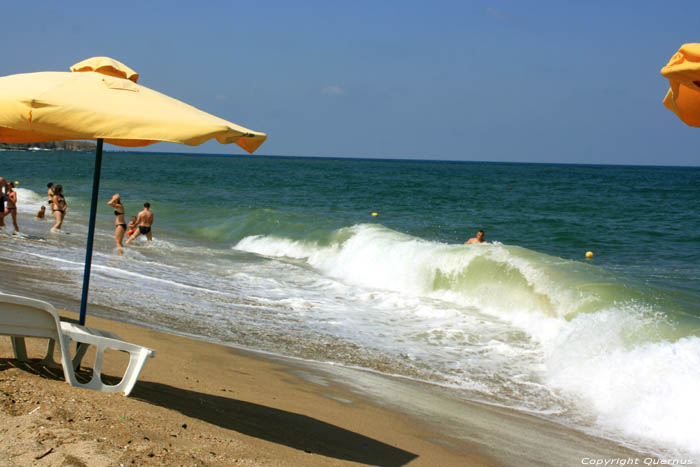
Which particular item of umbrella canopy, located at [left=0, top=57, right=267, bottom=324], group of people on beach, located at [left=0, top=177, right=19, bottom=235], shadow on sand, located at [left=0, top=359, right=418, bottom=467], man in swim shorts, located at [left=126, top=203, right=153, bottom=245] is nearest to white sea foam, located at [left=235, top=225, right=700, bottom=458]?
shadow on sand, located at [left=0, top=359, right=418, bottom=467]

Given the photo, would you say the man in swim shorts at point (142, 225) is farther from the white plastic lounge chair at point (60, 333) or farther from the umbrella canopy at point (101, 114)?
the umbrella canopy at point (101, 114)

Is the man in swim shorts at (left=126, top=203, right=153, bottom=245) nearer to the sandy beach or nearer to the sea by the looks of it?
the sea

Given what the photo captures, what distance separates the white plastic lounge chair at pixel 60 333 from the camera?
4.25 metres

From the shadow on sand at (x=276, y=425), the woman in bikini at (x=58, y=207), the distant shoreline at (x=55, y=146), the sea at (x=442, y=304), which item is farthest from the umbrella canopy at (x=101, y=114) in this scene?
the distant shoreline at (x=55, y=146)

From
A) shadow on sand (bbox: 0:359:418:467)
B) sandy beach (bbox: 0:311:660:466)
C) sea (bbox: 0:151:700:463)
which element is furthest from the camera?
sea (bbox: 0:151:700:463)

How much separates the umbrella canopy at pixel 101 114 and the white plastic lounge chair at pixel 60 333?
3.86 ft

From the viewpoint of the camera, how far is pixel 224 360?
7.12 metres

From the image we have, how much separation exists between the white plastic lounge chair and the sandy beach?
0.12 metres

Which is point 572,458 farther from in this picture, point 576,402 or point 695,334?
point 695,334

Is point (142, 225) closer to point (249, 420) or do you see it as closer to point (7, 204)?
point (7, 204)

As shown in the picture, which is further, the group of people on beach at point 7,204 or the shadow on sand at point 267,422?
the group of people on beach at point 7,204

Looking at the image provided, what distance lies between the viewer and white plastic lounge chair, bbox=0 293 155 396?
425 centimetres

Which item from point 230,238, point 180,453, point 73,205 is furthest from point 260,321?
point 73,205

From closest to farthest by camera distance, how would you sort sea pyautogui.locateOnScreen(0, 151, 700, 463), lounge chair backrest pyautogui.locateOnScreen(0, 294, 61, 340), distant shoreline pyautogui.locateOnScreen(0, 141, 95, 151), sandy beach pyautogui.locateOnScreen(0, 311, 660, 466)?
sandy beach pyautogui.locateOnScreen(0, 311, 660, 466)
lounge chair backrest pyautogui.locateOnScreen(0, 294, 61, 340)
sea pyautogui.locateOnScreen(0, 151, 700, 463)
distant shoreline pyautogui.locateOnScreen(0, 141, 95, 151)
